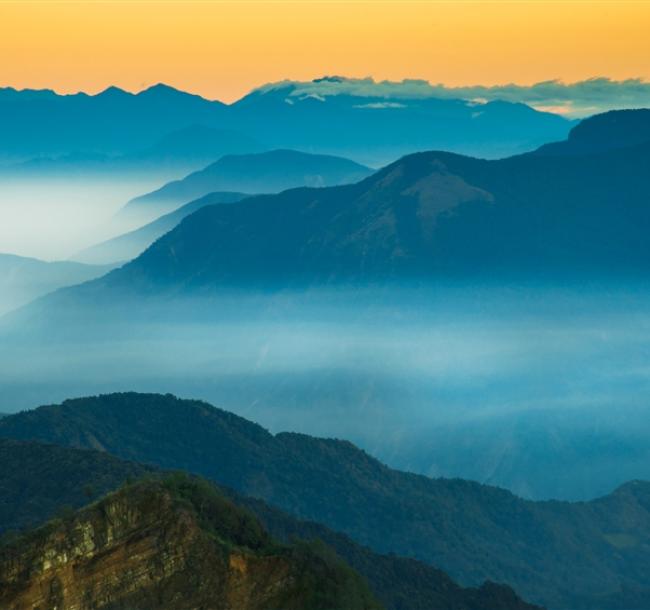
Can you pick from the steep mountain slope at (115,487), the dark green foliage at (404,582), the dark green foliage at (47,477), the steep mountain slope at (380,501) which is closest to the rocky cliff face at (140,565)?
the steep mountain slope at (115,487)

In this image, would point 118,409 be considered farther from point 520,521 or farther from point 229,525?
point 229,525

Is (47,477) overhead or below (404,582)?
overhead

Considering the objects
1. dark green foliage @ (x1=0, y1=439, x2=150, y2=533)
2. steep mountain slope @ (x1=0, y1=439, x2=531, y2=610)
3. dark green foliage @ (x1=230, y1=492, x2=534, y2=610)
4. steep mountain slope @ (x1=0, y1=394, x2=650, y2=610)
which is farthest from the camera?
steep mountain slope @ (x1=0, y1=394, x2=650, y2=610)

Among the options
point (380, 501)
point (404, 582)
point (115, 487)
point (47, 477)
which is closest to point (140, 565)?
point (115, 487)

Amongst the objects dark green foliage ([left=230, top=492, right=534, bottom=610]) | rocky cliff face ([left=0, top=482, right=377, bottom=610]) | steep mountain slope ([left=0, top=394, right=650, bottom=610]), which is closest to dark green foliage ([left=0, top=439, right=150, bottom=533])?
dark green foliage ([left=230, top=492, right=534, bottom=610])

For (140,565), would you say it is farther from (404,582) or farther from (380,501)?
(380,501)

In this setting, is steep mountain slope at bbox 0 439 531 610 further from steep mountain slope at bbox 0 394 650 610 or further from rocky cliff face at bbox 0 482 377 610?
rocky cliff face at bbox 0 482 377 610

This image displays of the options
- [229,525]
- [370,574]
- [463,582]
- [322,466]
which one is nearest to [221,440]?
[322,466]
